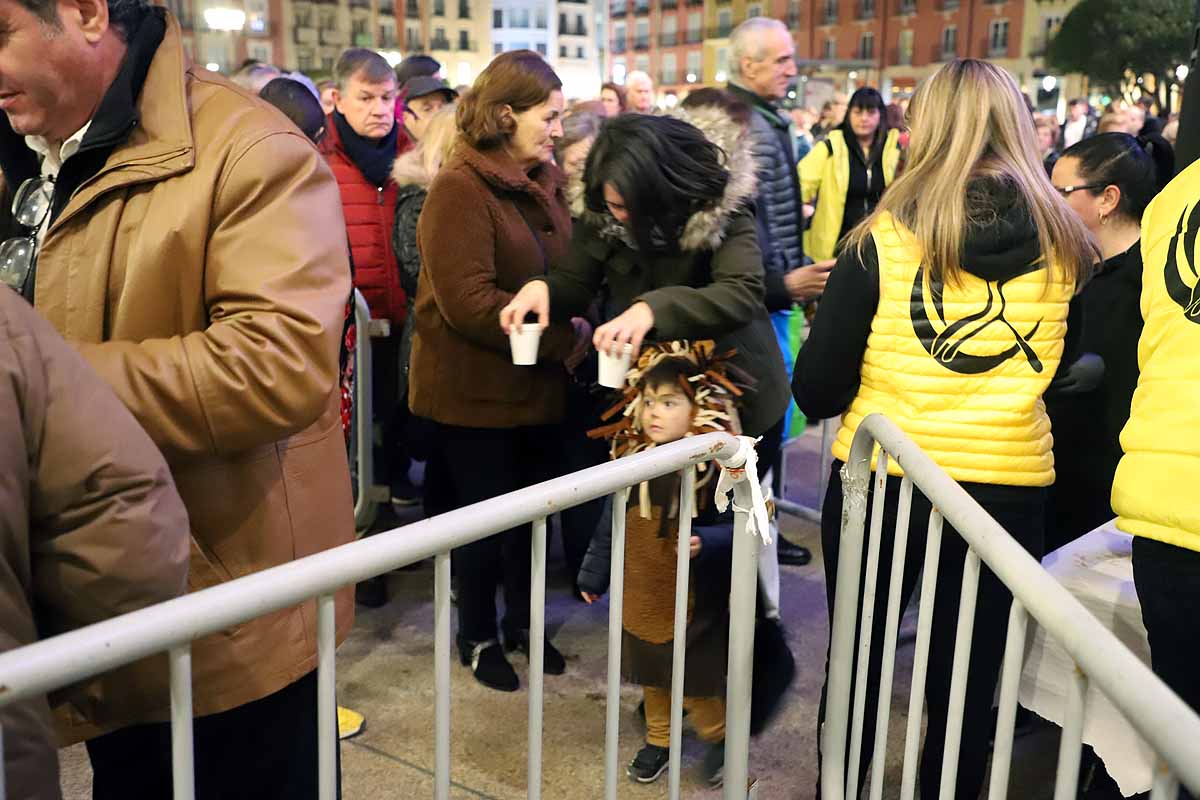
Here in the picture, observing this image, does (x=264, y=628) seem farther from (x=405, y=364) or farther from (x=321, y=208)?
(x=405, y=364)

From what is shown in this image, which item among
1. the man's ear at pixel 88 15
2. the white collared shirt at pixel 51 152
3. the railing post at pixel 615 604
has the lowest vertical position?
the railing post at pixel 615 604

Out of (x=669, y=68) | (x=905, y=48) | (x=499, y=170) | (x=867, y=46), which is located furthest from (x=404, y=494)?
(x=669, y=68)

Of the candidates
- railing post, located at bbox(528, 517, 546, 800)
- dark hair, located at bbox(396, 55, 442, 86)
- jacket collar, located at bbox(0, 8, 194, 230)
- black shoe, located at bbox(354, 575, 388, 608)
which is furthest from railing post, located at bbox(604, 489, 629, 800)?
dark hair, located at bbox(396, 55, 442, 86)

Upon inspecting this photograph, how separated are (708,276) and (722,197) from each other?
0.23 meters

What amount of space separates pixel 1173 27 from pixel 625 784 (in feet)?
107

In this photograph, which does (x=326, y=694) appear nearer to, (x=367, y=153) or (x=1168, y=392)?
(x=1168, y=392)

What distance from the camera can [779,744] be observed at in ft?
10.7

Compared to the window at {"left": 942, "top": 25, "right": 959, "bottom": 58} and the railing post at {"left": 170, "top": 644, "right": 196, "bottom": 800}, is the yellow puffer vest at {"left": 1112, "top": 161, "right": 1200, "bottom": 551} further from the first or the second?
the window at {"left": 942, "top": 25, "right": 959, "bottom": 58}

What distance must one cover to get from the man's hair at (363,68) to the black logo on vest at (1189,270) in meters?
3.51

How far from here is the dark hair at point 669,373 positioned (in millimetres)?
2859

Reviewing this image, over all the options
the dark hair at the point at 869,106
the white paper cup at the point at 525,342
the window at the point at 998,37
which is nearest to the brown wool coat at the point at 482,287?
the white paper cup at the point at 525,342

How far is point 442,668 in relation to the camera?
1479mm

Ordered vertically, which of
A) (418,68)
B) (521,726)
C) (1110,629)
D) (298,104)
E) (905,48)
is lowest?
(521,726)

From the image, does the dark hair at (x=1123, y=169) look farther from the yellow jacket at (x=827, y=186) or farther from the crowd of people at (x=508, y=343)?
the yellow jacket at (x=827, y=186)
